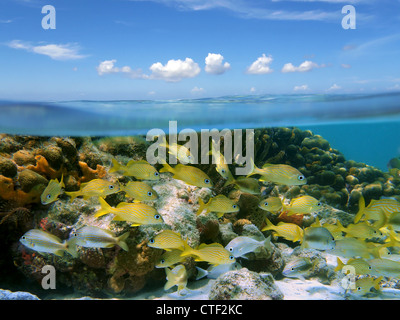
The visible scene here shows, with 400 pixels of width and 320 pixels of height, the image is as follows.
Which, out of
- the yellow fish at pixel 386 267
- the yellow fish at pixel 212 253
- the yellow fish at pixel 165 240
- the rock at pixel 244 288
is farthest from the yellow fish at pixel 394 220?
the yellow fish at pixel 165 240

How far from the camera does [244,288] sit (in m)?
3.80

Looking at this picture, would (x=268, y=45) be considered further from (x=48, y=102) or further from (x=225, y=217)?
(x=48, y=102)

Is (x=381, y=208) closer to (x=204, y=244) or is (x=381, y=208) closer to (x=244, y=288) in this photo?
(x=244, y=288)

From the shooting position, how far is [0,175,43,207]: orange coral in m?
5.25

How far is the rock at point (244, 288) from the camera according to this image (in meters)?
3.73

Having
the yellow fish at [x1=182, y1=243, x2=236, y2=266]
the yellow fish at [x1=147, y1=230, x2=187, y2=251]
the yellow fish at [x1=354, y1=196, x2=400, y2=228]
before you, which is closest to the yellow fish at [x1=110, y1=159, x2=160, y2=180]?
the yellow fish at [x1=147, y1=230, x2=187, y2=251]

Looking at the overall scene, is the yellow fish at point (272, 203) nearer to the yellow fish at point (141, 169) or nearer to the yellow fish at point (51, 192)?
the yellow fish at point (141, 169)

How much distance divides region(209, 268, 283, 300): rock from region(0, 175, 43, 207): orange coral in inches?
173

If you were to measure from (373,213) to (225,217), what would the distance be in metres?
3.40

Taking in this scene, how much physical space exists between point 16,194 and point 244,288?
5.14 meters

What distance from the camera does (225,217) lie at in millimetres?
6766

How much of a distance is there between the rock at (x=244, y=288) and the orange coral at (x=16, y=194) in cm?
440
